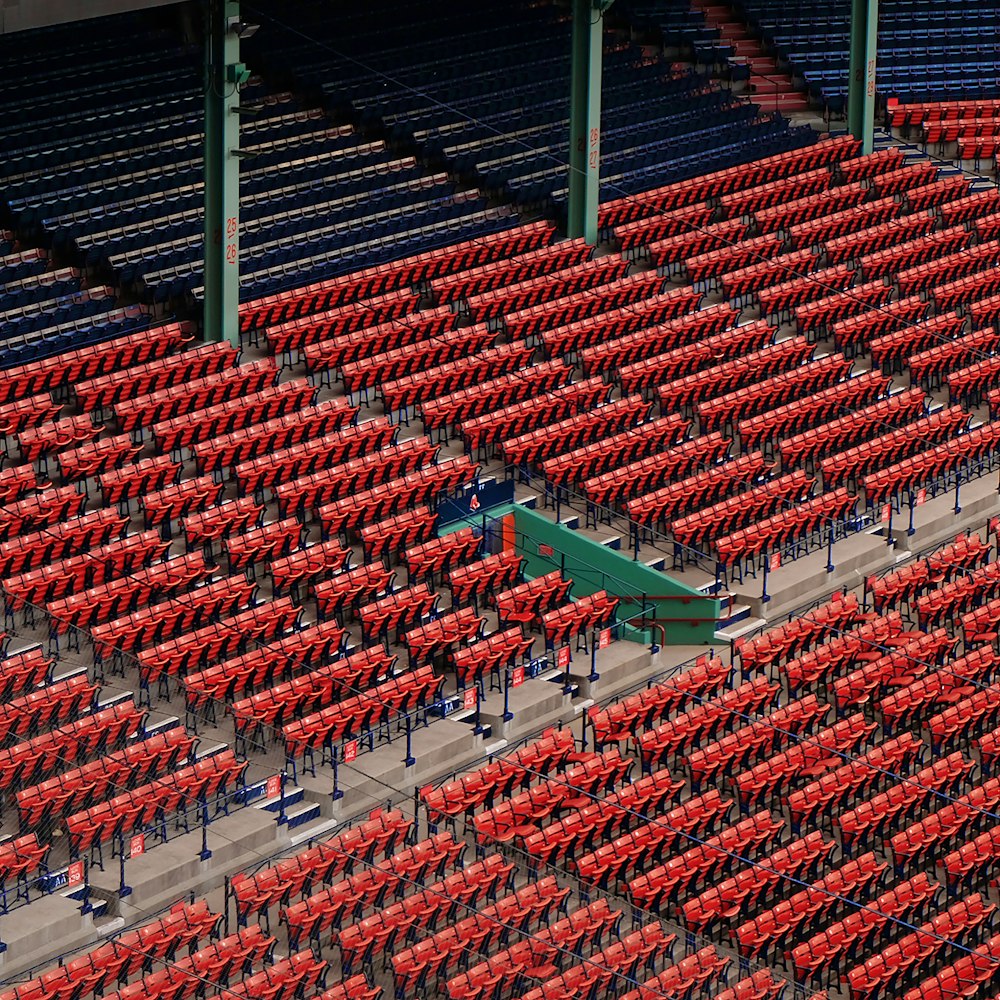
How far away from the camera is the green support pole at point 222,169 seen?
83.9 feet

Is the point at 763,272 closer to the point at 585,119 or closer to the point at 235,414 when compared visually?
the point at 585,119

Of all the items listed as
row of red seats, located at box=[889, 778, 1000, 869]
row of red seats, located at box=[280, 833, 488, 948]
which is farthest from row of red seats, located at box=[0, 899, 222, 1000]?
row of red seats, located at box=[889, 778, 1000, 869]

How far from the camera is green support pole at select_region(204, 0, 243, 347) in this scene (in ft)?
83.9

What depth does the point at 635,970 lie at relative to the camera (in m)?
19.3

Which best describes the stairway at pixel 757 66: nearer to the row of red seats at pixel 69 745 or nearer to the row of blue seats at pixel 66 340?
the row of blue seats at pixel 66 340

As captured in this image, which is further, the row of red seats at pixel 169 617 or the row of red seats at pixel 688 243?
the row of red seats at pixel 688 243

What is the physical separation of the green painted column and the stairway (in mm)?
1562

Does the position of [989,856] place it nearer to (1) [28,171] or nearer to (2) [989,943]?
(2) [989,943]

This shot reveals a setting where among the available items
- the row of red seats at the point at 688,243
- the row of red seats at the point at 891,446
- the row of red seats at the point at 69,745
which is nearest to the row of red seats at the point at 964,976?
the row of red seats at the point at 69,745

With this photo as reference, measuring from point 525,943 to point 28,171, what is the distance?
12718 millimetres

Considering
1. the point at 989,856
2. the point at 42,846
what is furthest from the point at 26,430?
the point at 989,856

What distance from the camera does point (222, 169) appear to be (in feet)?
85.5

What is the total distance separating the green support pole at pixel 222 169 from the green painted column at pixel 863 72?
33.5 feet

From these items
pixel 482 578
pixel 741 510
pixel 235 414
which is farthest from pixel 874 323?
pixel 235 414
